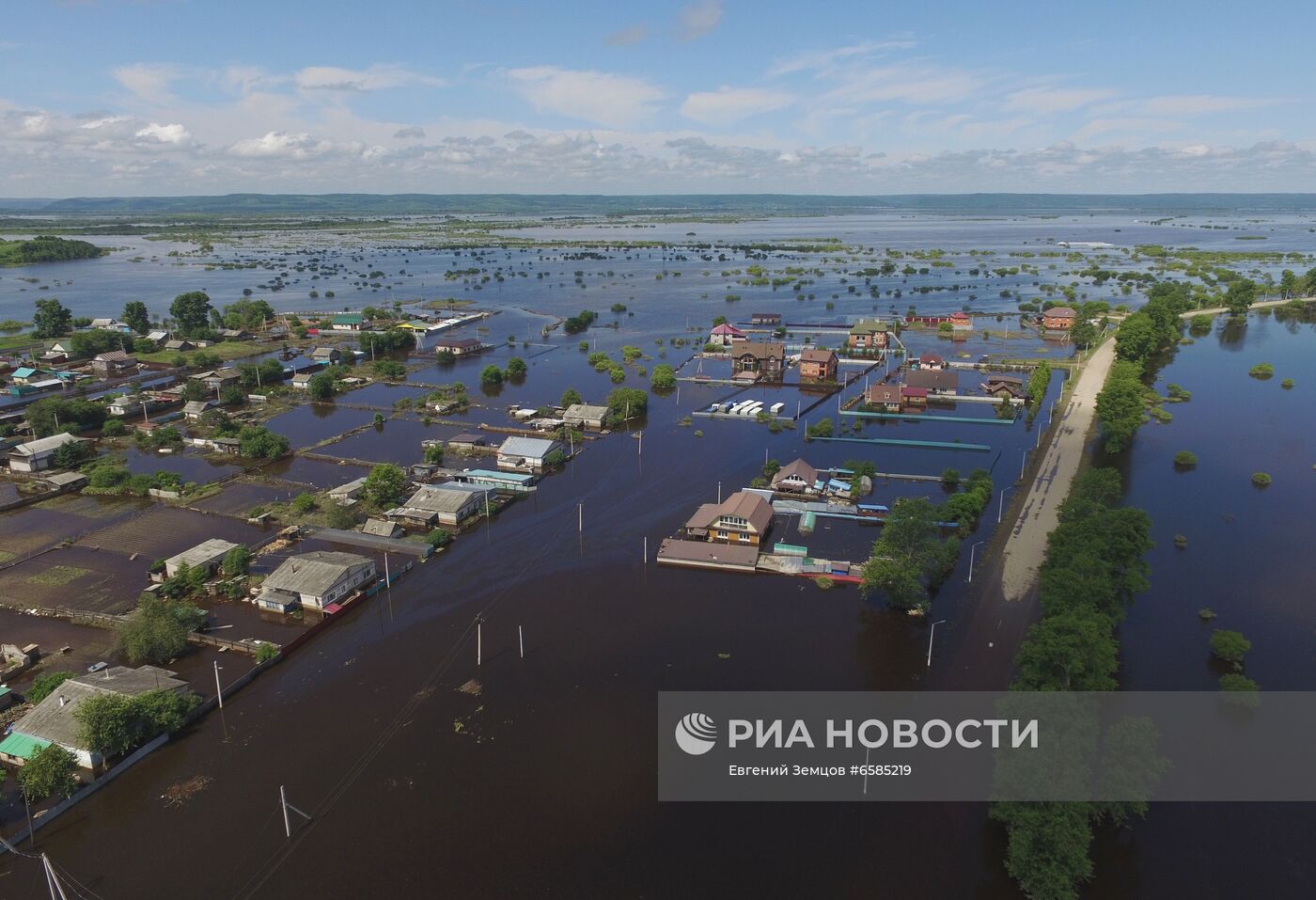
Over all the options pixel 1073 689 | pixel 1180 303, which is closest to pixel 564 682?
pixel 1073 689

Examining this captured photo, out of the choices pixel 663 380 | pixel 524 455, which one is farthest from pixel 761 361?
pixel 524 455

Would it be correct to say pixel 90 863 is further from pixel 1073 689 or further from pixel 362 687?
pixel 1073 689

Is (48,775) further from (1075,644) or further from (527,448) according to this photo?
(527,448)

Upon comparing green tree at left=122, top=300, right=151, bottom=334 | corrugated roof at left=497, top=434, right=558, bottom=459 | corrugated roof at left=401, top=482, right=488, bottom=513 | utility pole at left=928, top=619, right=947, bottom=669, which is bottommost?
utility pole at left=928, top=619, right=947, bottom=669

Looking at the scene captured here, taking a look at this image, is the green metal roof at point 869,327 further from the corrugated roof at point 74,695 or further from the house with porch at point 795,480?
the corrugated roof at point 74,695

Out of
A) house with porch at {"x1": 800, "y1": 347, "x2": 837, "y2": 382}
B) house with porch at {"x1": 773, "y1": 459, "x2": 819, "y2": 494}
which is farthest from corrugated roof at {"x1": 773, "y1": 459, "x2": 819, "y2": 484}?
house with porch at {"x1": 800, "y1": 347, "x2": 837, "y2": 382}

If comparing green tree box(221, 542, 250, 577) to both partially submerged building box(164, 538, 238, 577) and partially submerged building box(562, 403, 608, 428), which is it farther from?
partially submerged building box(562, 403, 608, 428)
